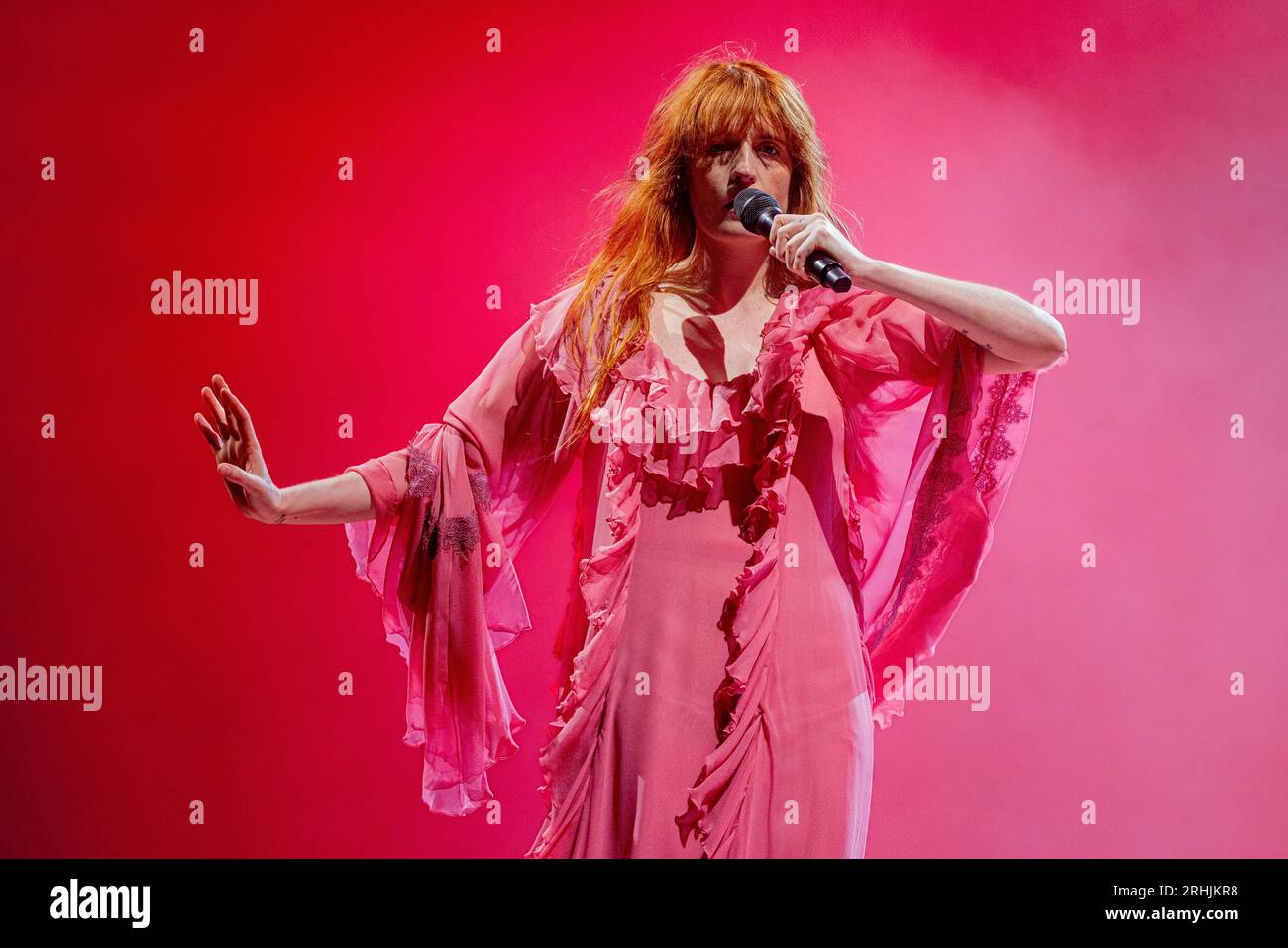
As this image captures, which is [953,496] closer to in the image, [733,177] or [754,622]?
[754,622]

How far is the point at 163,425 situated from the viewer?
235 centimetres

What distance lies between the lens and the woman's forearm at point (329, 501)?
A: 5.90 feet

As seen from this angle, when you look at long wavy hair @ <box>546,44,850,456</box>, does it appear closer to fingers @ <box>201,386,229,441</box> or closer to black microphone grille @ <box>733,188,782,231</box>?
black microphone grille @ <box>733,188,782,231</box>

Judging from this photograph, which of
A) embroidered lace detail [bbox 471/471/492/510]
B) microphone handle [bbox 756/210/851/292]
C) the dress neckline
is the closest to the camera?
microphone handle [bbox 756/210/851/292]

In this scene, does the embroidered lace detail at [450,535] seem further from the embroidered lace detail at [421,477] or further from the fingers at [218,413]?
the fingers at [218,413]

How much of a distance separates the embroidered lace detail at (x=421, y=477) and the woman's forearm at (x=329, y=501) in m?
0.07

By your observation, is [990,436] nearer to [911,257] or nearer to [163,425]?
[911,257]

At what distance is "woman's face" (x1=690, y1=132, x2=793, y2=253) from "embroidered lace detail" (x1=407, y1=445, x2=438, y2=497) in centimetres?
54

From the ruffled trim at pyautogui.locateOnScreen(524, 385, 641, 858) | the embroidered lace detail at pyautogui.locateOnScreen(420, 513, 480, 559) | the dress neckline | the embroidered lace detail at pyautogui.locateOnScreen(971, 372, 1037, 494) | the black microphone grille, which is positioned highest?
the black microphone grille

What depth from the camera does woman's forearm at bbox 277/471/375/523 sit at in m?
1.80

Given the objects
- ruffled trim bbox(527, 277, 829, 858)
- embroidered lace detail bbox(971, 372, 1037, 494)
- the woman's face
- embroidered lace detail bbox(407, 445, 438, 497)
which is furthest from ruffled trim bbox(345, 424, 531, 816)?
embroidered lace detail bbox(971, 372, 1037, 494)

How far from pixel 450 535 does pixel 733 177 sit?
0.68 metres
